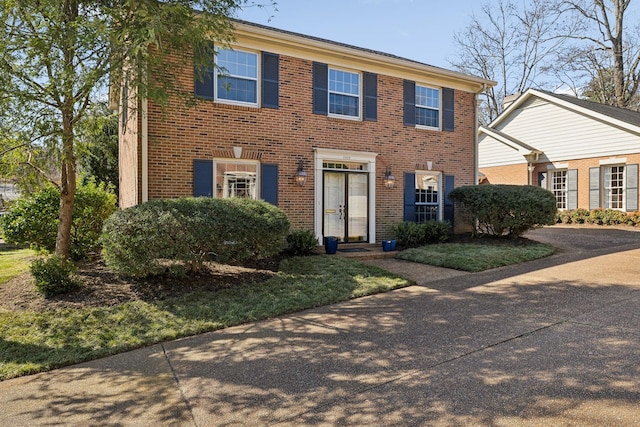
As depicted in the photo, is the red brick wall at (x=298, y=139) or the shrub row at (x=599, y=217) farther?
the shrub row at (x=599, y=217)

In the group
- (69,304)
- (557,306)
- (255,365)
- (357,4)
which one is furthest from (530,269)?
(69,304)

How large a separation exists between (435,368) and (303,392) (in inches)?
48.4

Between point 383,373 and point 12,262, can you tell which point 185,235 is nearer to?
point 383,373

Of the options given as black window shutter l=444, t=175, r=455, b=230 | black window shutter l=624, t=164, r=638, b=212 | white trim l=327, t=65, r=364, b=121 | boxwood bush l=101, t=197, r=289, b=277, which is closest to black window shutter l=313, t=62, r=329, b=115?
white trim l=327, t=65, r=364, b=121

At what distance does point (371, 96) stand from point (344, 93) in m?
0.79

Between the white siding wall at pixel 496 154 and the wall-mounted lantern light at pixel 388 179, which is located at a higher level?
the white siding wall at pixel 496 154

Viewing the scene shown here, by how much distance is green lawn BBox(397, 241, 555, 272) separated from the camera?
8656mm

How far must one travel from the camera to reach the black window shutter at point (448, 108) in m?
12.7

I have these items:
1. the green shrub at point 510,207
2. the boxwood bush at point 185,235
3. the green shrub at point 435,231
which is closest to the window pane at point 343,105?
the green shrub at point 435,231

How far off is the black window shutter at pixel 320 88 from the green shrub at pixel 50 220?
548 cm

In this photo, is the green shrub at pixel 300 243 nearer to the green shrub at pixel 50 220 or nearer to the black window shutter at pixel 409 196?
the black window shutter at pixel 409 196

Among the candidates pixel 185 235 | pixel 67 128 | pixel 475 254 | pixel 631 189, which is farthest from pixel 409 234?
pixel 631 189

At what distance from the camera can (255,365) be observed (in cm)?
404

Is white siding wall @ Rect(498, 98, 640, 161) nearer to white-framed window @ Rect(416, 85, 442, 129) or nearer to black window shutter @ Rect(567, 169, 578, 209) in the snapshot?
black window shutter @ Rect(567, 169, 578, 209)
